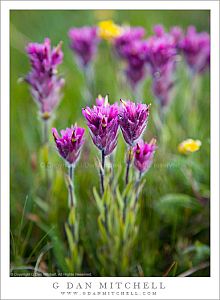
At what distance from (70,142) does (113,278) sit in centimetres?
44

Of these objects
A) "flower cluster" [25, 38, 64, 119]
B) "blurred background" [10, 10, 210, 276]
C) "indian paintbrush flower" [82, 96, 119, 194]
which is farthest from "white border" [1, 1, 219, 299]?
"indian paintbrush flower" [82, 96, 119, 194]

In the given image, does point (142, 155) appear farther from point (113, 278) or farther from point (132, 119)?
point (113, 278)

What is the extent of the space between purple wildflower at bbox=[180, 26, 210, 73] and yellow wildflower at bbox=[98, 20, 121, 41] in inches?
10.2

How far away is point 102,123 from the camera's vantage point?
A: 97 cm

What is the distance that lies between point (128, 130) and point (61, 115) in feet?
1.99

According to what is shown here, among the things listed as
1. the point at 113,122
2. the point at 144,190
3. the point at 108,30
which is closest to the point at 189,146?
the point at 144,190

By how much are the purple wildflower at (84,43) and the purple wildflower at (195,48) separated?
0.28 metres

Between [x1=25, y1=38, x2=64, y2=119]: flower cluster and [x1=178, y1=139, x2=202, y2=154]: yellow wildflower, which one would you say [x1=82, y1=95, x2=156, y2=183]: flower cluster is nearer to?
[x1=25, y1=38, x2=64, y2=119]: flower cluster

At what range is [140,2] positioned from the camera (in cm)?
136

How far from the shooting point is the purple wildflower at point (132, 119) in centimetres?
99

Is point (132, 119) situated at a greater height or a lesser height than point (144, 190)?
greater

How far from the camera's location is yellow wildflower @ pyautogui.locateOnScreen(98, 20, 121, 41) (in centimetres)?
158

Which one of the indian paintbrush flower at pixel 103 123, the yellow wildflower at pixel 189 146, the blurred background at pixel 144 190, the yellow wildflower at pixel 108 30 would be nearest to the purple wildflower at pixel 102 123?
the indian paintbrush flower at pixel 103 123
